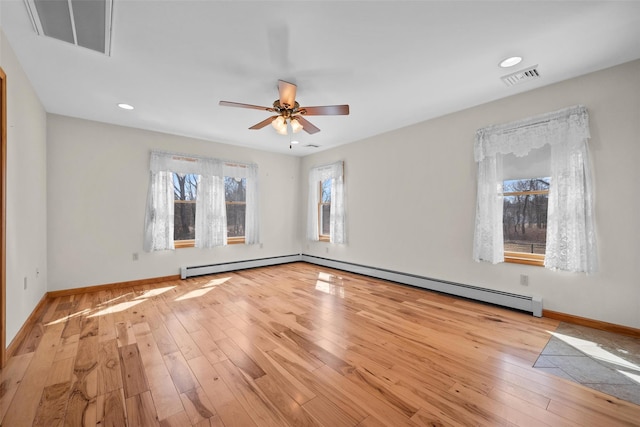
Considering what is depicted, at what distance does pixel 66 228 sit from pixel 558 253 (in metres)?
6.29

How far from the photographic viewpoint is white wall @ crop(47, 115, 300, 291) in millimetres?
3869

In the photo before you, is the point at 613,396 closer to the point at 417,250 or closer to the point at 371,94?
the point at 417,250

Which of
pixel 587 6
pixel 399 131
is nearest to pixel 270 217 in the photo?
pixel 399 131

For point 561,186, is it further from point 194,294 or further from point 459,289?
point 194,294

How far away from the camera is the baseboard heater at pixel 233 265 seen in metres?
4.92

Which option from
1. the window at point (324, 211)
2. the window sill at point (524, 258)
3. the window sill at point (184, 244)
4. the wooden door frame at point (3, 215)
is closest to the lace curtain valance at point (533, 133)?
the window sill at point (524, 258)

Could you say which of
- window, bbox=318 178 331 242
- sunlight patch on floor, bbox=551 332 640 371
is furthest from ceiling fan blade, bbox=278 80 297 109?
sunlight patch on floor, bbox=551 332 640 371

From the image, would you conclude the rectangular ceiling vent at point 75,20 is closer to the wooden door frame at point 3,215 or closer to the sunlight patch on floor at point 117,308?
the wooden door frame at point 3,215

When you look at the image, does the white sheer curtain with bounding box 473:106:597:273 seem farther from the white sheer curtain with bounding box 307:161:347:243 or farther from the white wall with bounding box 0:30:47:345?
the white wall with bounding box 0:30:47:345

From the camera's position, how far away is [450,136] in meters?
3.90

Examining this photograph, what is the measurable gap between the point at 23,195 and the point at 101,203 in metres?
1.54

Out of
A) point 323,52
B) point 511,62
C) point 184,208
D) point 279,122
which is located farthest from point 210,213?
point 511,62

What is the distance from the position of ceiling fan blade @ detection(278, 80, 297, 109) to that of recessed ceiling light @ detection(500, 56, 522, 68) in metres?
2.01

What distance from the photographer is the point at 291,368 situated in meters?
2.06
